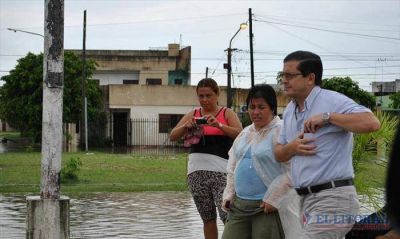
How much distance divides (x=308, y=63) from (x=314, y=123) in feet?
1.40

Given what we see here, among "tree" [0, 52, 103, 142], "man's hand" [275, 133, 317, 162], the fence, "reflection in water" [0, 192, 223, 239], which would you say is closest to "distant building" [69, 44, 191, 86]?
the fence

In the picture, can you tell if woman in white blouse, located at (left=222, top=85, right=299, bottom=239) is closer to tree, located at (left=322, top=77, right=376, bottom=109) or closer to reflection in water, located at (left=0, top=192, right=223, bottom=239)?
reflection in water, located at (left=0, top=192, right=223, bottom=239)

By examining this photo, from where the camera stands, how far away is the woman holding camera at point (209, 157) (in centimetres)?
657

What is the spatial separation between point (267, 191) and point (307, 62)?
3.55 ft

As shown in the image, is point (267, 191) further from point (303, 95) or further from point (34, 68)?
point (34, 68)

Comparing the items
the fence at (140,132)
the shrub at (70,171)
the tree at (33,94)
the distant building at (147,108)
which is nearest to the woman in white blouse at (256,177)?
the shrub at (70,171)

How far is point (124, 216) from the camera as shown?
11.9 m

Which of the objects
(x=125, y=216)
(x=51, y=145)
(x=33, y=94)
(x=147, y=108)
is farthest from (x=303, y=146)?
(x=147, y=108)

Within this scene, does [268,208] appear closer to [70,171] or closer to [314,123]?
[314,123]

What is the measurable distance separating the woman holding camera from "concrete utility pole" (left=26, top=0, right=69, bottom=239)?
4.60 ft

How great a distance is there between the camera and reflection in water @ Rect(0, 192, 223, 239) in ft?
32.6

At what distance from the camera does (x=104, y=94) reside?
51406 mm

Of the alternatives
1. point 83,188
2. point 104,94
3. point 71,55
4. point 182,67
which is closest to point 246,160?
point 83,188

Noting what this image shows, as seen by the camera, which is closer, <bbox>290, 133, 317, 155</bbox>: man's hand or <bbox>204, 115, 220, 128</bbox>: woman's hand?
<bbox>290, 133, 317, 155</bbox>: man's hand
